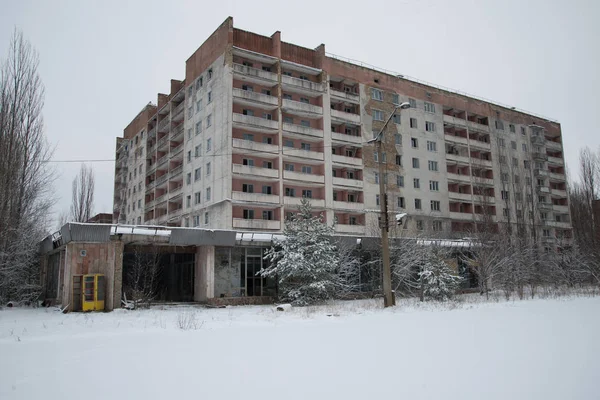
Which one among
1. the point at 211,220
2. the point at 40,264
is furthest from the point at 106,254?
the point at 211,220

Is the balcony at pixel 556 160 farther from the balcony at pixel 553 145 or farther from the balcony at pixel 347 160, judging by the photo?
the balcony at pixel 347 160

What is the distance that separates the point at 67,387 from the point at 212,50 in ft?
139

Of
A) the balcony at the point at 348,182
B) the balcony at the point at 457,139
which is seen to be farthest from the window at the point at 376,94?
the balcony at the point at 348,182

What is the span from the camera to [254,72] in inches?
1703

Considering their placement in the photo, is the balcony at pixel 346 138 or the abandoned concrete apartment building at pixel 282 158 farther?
the balcony at pixel 346 138

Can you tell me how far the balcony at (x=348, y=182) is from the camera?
151 ft

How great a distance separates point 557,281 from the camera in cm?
3391

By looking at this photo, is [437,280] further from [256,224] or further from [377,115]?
[377,115]

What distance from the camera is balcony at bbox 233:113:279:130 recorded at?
41.7 metres

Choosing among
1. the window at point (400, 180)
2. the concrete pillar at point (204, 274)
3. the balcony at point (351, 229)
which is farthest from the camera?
the window at point (400, 180)

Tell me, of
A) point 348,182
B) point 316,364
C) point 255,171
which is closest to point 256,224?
point 255,171

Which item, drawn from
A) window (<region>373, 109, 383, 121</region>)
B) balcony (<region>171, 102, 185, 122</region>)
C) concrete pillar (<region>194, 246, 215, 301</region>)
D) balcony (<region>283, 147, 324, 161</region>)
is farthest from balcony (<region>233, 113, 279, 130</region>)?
concrete pillar (<region>194, 246, 215, 301</region>)

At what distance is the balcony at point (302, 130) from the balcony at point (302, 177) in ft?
14.5

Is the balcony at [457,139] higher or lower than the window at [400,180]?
higher
